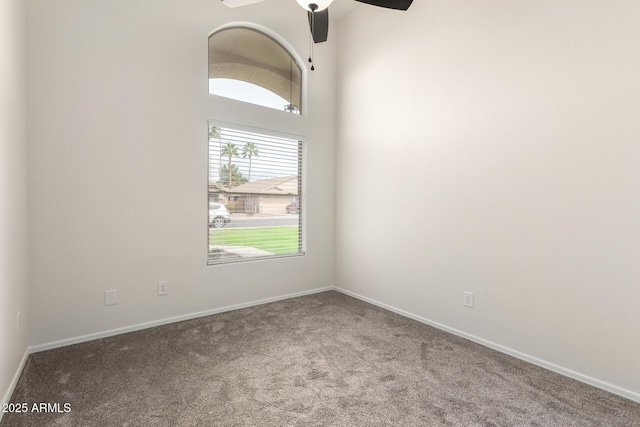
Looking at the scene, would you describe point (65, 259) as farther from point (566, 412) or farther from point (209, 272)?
point (566, 412)

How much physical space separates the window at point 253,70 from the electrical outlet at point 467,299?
262 centimetres

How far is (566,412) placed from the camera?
65.5 inches

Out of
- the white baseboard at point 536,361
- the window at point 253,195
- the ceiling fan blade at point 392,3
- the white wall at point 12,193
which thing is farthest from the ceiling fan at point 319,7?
the white baseboard at point 536,361

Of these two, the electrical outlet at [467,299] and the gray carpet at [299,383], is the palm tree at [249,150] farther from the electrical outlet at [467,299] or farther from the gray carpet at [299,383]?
the electrical outlet at [467,299]

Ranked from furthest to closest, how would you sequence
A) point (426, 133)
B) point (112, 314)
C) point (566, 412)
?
point (426, 133) < point (112, 314) < point (566, 412)

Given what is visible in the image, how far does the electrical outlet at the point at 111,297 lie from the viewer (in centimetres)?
254

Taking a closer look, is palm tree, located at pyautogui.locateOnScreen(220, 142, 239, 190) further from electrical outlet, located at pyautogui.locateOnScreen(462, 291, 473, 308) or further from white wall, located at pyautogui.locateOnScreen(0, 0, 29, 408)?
electrical outlet, located at pyautogui.locateOnScreen(462, 291, 473, 308)

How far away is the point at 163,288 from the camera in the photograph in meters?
2.82

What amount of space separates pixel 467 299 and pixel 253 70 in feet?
10.2

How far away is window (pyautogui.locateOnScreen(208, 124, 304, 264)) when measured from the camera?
10.4ft

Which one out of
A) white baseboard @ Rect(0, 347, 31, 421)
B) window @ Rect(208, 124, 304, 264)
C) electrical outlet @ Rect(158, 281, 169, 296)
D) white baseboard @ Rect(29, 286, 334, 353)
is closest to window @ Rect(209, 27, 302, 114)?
window @ Rect(208, 124, 304, 264)

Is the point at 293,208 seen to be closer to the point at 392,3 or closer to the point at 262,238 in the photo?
the point at 262,238

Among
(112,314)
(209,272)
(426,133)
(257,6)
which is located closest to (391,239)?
(426,133)

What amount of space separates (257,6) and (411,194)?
252 cm
